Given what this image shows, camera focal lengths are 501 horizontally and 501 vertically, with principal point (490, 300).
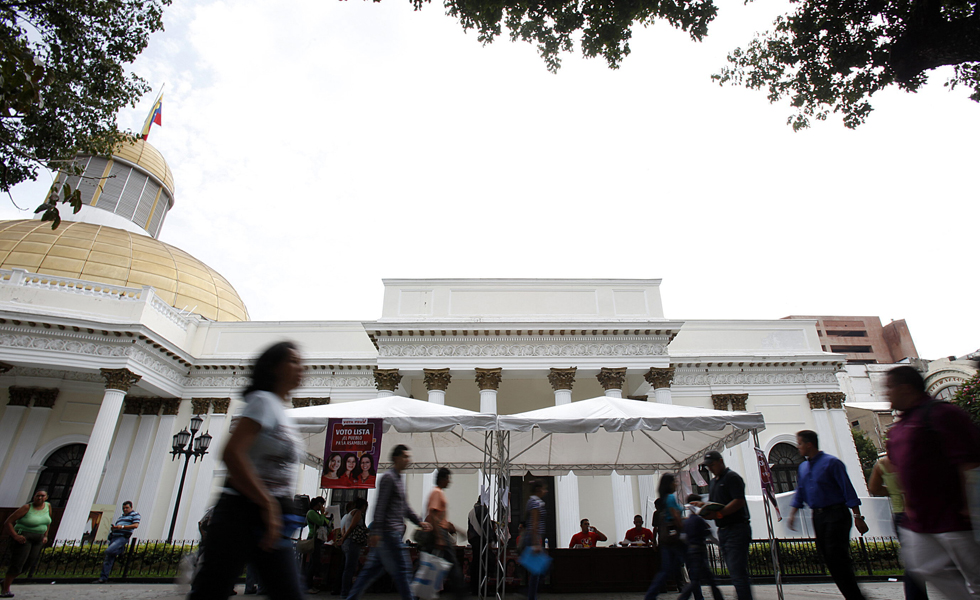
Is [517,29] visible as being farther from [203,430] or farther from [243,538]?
[203,430]

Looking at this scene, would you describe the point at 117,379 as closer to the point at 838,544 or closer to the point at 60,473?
the point at 60,473

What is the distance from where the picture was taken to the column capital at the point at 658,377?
16.1 metres

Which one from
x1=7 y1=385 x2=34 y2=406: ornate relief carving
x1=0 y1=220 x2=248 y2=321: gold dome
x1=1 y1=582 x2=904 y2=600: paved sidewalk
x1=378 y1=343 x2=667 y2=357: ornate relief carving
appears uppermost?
x1=0 y1=220 x2=248 y2=321: gold dome

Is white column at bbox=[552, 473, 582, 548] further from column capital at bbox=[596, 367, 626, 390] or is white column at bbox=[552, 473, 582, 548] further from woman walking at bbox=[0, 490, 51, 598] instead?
woman walking at bbox=[0, 490, 51, 598]

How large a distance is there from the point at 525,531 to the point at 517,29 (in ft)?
22.5

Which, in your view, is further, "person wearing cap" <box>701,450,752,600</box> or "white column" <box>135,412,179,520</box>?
"white column" <box>135,412,179,520</box>

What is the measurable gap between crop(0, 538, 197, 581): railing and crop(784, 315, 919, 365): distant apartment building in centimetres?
6348

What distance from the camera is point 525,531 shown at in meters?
6.01

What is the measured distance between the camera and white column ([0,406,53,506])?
1647cm

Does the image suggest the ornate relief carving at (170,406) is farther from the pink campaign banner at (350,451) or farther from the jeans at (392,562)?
the jeans at (392,562)

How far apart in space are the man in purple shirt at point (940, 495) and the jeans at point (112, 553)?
13.7 metres

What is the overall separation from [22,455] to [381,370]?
12.7m

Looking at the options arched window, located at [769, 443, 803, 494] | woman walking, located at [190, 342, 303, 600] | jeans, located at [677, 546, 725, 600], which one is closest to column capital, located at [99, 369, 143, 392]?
woman walking, located at [190, 342, 303, 600]

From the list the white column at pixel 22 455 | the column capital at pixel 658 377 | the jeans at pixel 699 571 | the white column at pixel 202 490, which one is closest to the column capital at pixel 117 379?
the white column at pixel 202 490
